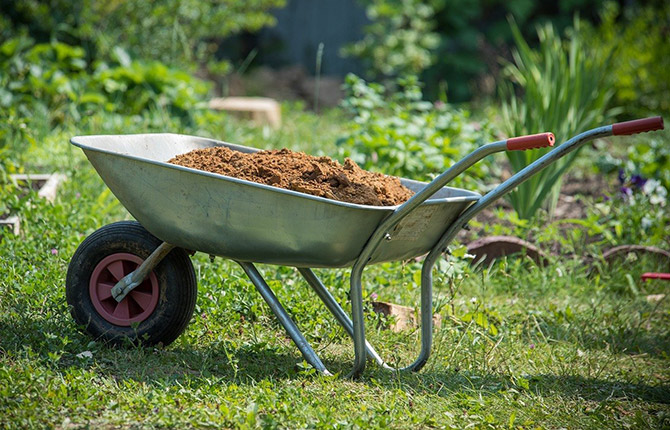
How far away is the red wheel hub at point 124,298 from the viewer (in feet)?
8.41

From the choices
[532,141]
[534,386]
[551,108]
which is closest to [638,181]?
[551,108]

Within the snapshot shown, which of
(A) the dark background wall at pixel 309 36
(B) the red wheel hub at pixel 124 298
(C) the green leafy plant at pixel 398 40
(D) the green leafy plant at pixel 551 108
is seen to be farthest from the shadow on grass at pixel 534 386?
(A) the dark background wall at pixel 309 36

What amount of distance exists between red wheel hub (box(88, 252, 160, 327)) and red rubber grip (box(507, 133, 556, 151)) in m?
1.30

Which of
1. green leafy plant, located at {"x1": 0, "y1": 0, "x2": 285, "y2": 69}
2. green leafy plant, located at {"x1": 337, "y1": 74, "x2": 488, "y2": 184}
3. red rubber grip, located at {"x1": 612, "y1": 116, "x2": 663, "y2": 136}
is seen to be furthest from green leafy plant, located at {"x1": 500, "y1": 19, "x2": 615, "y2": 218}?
green leafy plant, located at {"x1": 0, "y1": 0, "x2": 285, "y2": 69}

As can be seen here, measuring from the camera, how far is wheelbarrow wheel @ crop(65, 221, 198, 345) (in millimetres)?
2529

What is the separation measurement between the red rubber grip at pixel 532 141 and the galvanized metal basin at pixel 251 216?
351 mm

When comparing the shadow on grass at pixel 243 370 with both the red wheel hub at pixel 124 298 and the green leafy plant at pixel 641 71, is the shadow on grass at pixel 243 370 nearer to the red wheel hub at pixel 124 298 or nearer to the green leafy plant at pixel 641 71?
the red wheel hub at pixel 124 298

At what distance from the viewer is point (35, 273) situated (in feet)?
9.51

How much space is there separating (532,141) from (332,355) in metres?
1.18

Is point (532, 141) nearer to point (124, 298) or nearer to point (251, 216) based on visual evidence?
point (251, 216)

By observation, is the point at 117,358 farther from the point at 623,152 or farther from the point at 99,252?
the point at 623,152

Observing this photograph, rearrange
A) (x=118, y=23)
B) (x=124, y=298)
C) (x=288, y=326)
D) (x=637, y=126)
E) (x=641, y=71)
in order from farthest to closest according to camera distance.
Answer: (x=641, y=71) < (x=118, y=23) < (x=124, y=298) < (x=288, y=326) < (x=637, y=126)

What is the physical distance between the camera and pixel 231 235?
2.35 metres

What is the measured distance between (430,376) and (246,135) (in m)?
3.84
